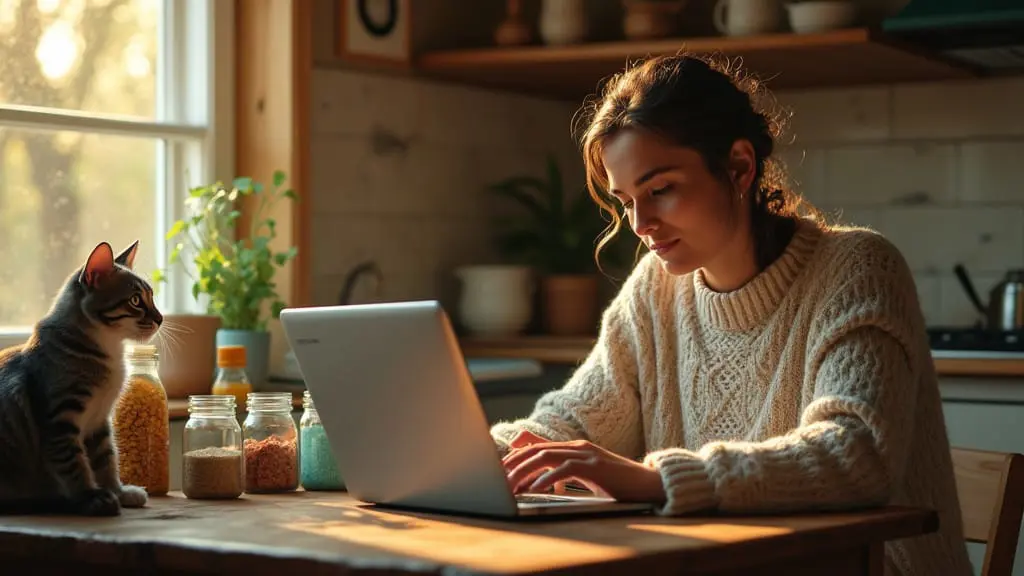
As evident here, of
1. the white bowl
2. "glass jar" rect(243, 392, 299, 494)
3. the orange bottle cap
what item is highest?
the white bowl

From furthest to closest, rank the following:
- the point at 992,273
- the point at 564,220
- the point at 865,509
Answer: the point at 564,220 < the point at 992,273 < the point at 865,509

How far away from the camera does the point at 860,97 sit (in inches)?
151

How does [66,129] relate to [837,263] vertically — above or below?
above

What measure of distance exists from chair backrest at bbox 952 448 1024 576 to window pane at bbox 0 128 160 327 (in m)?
1.85

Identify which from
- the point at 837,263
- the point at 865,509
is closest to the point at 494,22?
the point at 837,263

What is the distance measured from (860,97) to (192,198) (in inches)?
68.7

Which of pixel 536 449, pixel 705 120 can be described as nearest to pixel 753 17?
pixel 705 120

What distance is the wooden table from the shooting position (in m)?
1.36

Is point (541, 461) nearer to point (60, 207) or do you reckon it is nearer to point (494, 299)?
point (60, 207)

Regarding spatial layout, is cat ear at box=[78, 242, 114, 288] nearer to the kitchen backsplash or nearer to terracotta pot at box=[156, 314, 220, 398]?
terracotta pot at box=[156, 314, 220, 398]

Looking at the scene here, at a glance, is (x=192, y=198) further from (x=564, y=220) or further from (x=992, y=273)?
(x=992, y=273)

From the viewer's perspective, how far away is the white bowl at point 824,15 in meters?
3.32

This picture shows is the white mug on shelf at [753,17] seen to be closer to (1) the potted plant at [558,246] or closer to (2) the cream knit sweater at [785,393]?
(1) the potted plant at [558,246]

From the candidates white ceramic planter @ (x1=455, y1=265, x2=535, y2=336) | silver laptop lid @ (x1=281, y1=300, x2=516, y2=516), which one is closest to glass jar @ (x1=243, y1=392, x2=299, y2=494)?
silver laptop lid @ (x1=281, y1=300, x2=516, y2=516)
